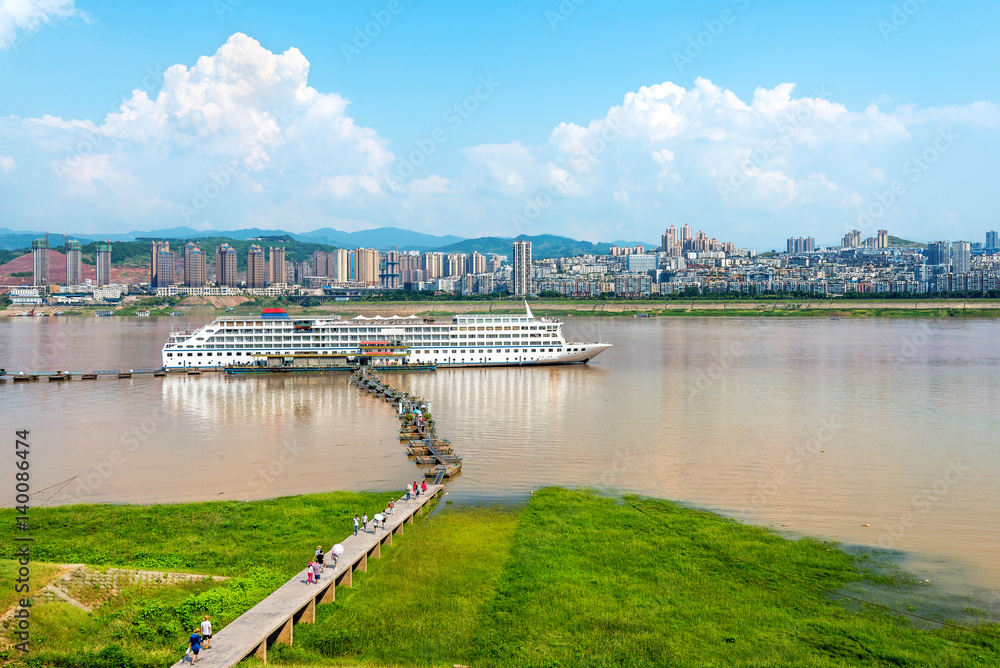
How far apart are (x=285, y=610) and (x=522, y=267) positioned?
174m

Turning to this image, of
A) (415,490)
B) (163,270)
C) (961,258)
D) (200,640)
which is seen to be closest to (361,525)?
(415,490)

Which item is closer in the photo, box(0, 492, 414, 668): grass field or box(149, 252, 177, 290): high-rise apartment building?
box(0, 492, 414, 668): grass field

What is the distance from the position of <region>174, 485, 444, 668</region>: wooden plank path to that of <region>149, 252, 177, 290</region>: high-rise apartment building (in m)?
196

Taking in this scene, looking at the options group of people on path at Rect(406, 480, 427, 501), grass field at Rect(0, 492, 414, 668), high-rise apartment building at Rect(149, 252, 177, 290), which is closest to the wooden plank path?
grass field at Rect(0, 492, 414, 668)

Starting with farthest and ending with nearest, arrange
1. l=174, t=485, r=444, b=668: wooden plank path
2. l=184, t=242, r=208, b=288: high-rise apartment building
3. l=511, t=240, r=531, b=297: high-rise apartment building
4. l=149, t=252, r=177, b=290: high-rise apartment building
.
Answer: l=149, t=252, r=177, b=290: high-rise apartment building
l=184, t=242, r=208, b=288: high-rise apartment building
l=511, t=240, r=531, b=297: high-rise apartment building
l=174, t=485, r=444, b=668: wooden plank path

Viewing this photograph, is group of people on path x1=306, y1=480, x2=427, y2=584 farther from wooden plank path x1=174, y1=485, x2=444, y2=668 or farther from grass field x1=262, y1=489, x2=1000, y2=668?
grass field x1=262, y1=489, x2=1000, y2=668

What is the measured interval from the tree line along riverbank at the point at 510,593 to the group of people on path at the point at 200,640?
0.64m

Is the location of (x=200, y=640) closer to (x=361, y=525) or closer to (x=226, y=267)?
(x=361, y=525)

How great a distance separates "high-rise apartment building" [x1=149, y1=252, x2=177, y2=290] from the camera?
631ft

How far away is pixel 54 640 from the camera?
1052cm

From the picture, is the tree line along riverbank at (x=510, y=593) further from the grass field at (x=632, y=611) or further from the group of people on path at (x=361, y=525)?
the group of people on path at (x=361, y=525)

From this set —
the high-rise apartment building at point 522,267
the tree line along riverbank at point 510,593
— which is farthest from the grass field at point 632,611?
the high-rise apartment building at point 522,267

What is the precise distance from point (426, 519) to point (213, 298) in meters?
153

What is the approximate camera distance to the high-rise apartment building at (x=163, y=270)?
192m
